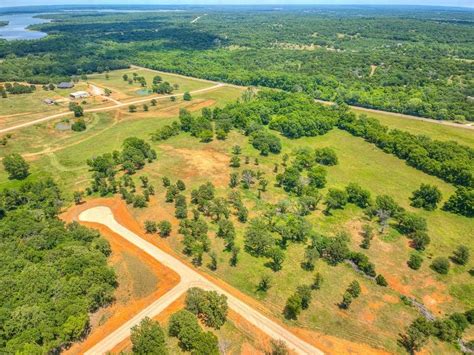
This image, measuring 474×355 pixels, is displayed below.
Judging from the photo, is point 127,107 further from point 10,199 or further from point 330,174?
point 330,174

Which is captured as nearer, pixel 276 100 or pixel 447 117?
pixel 447 117

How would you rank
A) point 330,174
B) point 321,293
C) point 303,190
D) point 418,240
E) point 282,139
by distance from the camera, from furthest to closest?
point 282,139 → point 330,174 → point 303,190 → point 418,240 → point 321,293

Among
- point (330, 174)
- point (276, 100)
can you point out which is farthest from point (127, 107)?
point (330, 174)

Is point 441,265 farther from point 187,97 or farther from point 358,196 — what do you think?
point 187,97

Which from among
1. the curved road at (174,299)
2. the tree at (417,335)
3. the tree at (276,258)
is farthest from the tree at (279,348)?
the tree at (417,335)

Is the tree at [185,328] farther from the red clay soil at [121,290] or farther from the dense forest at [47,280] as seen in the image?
the dense forest at [47,280]

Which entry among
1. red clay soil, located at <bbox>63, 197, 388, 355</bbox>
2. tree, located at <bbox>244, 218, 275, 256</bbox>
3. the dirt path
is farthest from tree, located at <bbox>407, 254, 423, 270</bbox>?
the dirt path
